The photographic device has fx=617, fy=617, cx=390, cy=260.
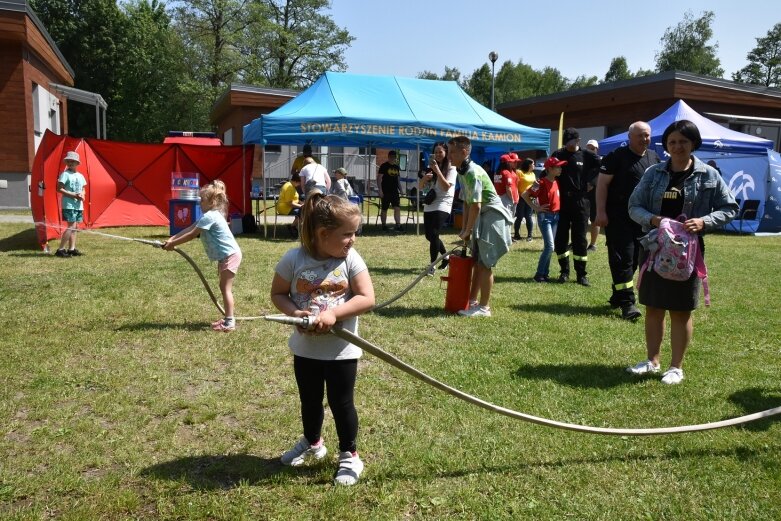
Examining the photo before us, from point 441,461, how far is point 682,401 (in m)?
1.97

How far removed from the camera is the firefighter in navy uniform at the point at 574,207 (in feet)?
27.9

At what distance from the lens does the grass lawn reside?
3068mm

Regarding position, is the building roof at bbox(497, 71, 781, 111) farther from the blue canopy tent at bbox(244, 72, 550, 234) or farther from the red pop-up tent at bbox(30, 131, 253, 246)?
the red pop-up tent at bbox(30, 131, 253, 246)

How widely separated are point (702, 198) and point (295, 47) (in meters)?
46.8

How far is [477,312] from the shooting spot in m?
6.85

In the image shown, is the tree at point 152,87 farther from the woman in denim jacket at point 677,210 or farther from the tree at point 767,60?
the tree at point 767,60

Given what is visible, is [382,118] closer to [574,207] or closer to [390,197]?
[390,197]

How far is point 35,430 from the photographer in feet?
12.3

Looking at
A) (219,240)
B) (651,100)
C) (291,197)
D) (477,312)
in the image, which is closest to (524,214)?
(291,197)

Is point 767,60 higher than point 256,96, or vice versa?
point 767,60

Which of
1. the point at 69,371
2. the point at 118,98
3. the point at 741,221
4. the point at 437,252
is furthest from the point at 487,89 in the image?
the point at 69,371

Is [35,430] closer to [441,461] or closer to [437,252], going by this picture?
[441,461]

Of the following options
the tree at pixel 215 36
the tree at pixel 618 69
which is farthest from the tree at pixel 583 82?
the tree at pixel 215 36

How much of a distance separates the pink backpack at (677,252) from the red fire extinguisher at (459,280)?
2.52 metres
